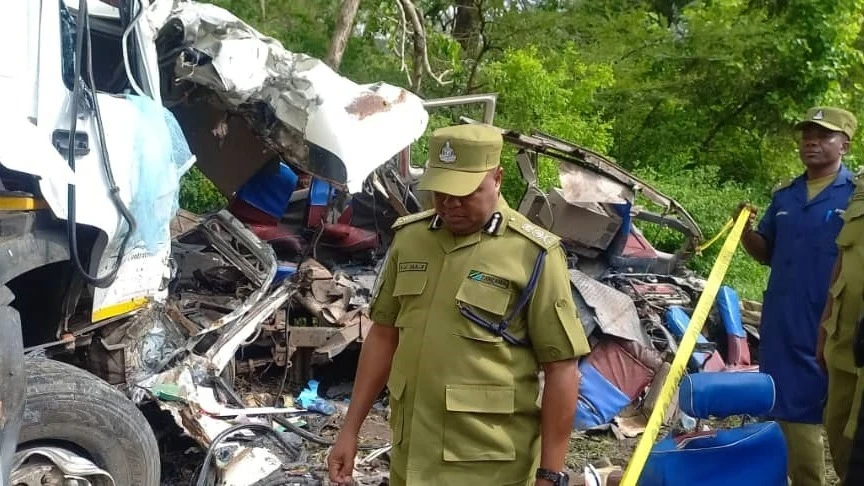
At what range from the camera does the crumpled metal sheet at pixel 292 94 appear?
14.6ft

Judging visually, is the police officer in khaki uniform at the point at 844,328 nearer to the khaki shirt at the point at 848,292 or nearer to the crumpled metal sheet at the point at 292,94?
the khaki shirt at the point at 848,292

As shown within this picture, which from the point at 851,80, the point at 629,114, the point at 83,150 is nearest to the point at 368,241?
the point at 83,150

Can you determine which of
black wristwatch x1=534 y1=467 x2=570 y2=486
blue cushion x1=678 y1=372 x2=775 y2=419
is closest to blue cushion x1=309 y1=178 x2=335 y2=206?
blue cushion x1=678 y1=372 x2=775 y2=419

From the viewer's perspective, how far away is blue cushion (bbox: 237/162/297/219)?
6.07 m

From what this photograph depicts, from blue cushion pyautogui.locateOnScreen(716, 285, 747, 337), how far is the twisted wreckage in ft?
0.06

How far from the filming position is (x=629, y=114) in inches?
542

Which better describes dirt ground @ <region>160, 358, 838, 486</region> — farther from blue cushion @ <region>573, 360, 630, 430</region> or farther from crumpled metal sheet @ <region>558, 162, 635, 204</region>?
crumpled metal sheet @ <region>558, 162, 635, 204</region>

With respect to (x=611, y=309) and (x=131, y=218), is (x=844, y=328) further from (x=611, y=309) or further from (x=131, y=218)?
(x=131, y=218)

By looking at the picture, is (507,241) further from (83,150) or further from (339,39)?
(339,39)

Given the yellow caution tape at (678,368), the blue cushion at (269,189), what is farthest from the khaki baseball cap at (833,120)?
the blue cushion at (269,189)

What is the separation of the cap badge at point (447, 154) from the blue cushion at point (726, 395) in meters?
1.17

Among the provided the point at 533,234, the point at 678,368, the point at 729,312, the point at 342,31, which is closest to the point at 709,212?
the point at 729,312

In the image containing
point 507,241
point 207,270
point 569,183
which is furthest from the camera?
point 569,183

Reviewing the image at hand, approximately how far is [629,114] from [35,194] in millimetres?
11718
